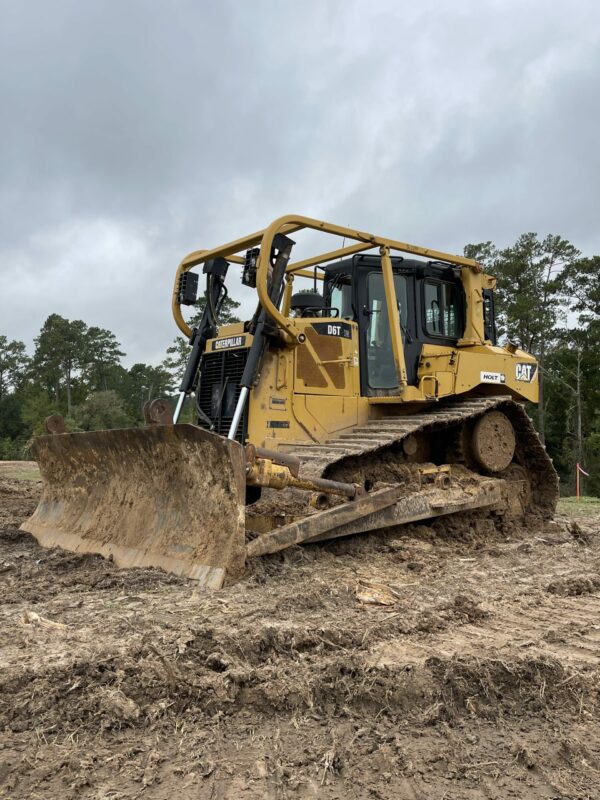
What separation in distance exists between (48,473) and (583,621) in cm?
532

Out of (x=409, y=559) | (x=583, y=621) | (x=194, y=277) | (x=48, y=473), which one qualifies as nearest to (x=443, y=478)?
(x=409, y=559)

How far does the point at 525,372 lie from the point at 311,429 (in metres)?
3.28

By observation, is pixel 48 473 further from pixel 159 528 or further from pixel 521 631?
pixel 521 631

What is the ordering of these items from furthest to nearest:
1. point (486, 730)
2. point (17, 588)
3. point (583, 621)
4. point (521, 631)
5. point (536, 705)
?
point (17, 588), point (583, 621), point (521, 631), point (536, 705), point (486, 730)

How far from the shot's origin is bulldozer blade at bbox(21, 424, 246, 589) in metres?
4.88

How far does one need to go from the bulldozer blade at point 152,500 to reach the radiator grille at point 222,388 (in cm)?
129

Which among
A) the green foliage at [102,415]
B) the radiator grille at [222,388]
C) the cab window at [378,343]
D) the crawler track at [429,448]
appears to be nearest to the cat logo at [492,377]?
the crawler track at [429,448]

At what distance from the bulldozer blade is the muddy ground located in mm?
285

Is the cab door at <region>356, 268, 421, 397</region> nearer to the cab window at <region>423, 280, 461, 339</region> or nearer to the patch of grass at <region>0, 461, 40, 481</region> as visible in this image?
the cab window at <region>423, 280, 461, 339</region>

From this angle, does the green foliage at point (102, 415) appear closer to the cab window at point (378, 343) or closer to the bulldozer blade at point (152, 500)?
the cab window at point (378, 343)

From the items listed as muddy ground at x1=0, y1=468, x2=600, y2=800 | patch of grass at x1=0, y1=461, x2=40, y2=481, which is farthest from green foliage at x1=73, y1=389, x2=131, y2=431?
muddy ground at x1=0, y1=468, x2=600, y2=800

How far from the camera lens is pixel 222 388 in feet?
23.6

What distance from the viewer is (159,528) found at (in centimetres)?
540

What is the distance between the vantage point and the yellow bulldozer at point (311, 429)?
17.2ft
